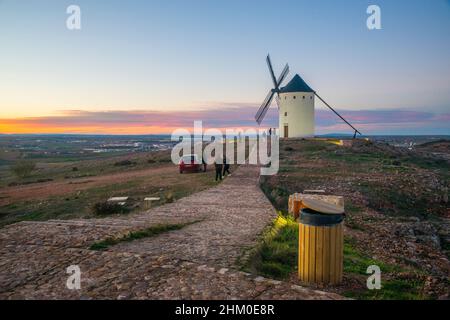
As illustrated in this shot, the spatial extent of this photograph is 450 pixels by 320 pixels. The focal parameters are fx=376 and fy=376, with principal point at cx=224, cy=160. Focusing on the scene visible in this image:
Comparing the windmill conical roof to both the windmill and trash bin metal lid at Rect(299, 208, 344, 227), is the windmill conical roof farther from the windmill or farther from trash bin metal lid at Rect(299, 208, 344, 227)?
trash bin metal lid at Rect(299, 208, 344, 227)

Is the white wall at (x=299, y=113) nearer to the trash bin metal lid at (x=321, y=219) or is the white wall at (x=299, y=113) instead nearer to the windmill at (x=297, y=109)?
the windmill at (x=297, y=109)

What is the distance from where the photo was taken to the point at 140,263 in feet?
18.6

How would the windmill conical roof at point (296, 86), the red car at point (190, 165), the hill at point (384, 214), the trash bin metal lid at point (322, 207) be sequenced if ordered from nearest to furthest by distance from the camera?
the trash bin metal lid at point (322, 207), the hill at point (384, 214), the red car at point (190, 165), the windmill conical roof at point (296, 86)

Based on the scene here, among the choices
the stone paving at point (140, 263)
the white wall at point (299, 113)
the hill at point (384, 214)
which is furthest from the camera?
the white wall at point (299, 113)

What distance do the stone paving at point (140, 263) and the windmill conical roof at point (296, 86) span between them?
3852 centimetres

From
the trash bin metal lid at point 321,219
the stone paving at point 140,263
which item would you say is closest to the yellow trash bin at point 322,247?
the trash bin metal lid at point 321,219

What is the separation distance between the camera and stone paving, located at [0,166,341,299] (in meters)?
4.71

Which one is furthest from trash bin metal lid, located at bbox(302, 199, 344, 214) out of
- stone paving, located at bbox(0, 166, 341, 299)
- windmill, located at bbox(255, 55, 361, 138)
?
windmill, located at bbox(255, 55, 361, 138)

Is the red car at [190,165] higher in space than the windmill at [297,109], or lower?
lower

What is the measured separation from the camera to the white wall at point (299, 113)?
45.6 meters

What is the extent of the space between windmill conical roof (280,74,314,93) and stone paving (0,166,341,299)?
38.5 m

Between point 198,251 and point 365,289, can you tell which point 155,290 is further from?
point 365,289

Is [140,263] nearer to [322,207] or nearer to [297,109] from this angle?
[322,207]
